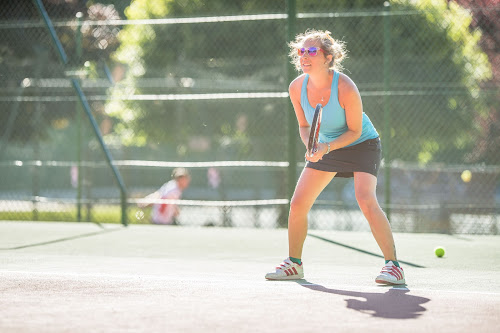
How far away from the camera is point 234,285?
588cm

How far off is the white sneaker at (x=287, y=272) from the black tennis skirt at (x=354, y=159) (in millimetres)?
665

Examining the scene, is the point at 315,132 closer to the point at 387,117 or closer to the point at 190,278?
the point at 190,278

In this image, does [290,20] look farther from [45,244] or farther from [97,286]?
[97,286]

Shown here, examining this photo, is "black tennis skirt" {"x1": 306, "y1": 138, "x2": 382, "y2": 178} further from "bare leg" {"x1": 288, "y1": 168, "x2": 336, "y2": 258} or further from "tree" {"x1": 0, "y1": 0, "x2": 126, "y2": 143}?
"tree" {"x1": 0, "y1": 0, "x2": 126, "y2": 143}

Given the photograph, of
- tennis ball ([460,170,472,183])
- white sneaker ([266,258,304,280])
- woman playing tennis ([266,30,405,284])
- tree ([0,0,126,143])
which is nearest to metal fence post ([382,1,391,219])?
tree ([0,0,126,143])

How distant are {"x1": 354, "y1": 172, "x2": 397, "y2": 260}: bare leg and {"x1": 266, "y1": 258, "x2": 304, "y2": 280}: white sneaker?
0.57 metres

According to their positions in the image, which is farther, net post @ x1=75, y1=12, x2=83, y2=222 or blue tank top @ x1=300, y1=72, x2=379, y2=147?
net post @ x1=75, y1=12, x2=83, y2=222

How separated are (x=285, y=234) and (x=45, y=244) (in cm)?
241

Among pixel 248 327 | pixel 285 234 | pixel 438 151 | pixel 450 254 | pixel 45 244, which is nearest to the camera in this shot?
pixel 248 327

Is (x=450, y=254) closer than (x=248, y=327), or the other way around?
(x=248, y=327)

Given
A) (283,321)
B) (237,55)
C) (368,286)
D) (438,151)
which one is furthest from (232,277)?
(237,55)

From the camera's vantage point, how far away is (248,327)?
4469mm

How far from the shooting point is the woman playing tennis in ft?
19.6

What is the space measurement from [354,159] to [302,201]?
1.45 feet
